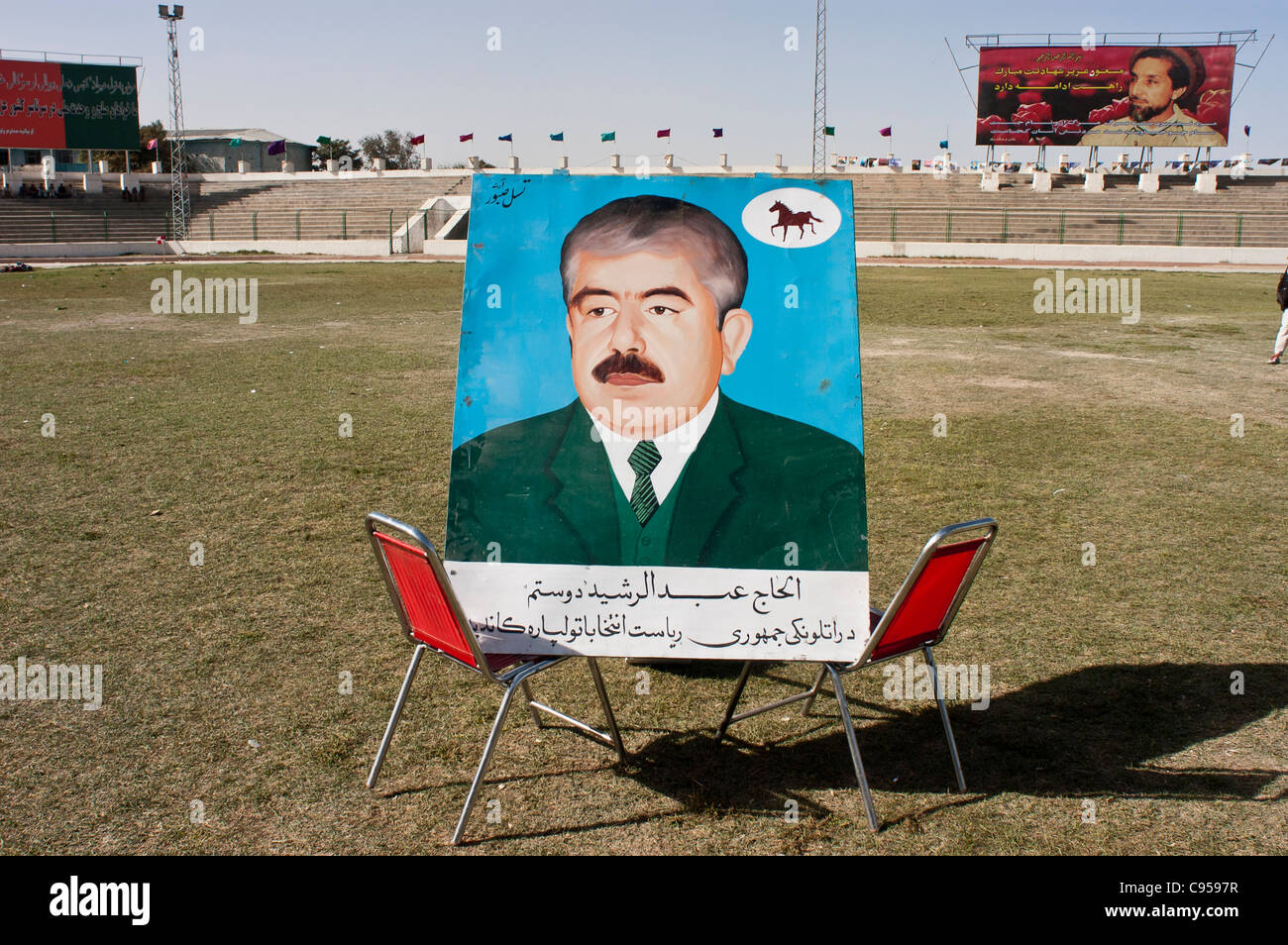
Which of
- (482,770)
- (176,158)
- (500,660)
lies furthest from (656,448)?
(176,158)

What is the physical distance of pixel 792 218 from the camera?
3980 millimetres

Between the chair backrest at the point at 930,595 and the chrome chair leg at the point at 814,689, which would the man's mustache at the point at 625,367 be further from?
the chrome chair leg at the point at 814,689

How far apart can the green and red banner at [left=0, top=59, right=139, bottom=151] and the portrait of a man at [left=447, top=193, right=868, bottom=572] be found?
5638 centimetres

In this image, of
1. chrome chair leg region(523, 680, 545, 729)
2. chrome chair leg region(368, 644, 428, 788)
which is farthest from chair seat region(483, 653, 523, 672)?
chrome chair leg region(523, 680, 545, 729)

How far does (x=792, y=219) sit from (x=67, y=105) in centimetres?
5761

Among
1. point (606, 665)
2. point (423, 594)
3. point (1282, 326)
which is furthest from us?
point (1282, 326)

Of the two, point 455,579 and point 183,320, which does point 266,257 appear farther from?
point 455,579

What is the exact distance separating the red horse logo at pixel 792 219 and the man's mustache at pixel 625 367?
2.23ft

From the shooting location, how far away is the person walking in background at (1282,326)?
13.8 metres

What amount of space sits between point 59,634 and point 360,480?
10.4 feet

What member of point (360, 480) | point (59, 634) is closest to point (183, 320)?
point (360, 480)

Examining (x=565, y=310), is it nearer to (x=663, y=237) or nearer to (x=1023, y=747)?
(x=663, y=237)

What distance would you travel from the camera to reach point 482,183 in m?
4.07

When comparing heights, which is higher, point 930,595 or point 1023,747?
point 930,595
